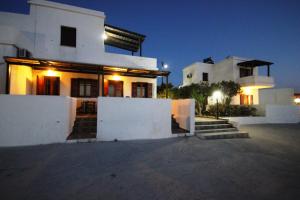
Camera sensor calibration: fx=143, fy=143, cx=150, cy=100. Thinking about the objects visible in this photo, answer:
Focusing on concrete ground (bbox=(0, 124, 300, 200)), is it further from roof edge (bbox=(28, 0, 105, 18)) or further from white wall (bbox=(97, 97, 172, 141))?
roof edge (bbox=(28, 0, 105, 18))

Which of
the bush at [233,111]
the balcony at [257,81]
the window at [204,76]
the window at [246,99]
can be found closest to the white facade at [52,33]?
the bush at [233,111]

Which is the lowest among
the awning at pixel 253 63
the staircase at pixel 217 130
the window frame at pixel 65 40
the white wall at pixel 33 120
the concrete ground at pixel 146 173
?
the concrete ground at pixel 146 173

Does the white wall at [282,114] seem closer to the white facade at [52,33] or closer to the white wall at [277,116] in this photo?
the white wall at [277,116]

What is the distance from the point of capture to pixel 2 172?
3.33 metres

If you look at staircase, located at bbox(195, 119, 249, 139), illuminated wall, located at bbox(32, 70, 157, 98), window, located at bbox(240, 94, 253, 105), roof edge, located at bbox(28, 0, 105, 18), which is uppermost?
roof edge, located at bbox(28, 0, 105, 18)

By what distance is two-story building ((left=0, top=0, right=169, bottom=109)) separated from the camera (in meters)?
8.16

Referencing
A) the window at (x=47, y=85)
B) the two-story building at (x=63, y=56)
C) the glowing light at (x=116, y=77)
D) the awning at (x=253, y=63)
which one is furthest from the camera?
the awning at (x=253, y=63)

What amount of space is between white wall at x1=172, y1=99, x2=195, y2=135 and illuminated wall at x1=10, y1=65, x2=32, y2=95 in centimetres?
884

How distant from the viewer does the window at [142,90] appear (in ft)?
36.7

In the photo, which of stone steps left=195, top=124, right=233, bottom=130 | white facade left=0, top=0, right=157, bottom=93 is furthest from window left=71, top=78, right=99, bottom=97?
stone steps left=195, top=124, right=233, bottom=130

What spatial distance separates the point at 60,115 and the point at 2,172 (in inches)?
111

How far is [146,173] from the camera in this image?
3387 mm

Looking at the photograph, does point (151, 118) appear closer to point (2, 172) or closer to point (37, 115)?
point (37, 115)

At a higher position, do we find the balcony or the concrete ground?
the balcony
